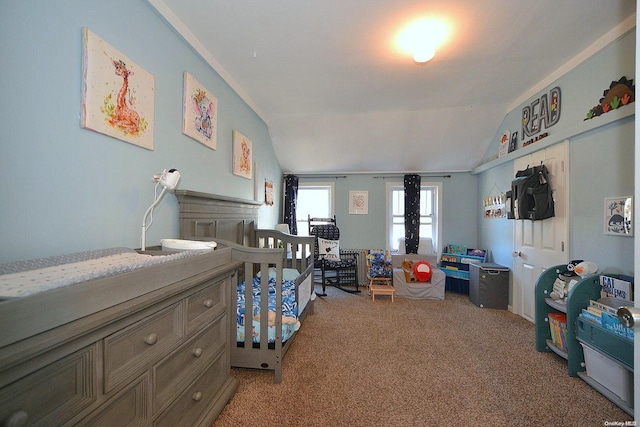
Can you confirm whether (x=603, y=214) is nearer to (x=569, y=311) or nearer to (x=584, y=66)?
(x=569, y=311)

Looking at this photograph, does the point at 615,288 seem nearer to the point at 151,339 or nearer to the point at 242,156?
the point at 151,339

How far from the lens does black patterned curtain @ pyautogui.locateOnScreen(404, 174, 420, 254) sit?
14.7ft

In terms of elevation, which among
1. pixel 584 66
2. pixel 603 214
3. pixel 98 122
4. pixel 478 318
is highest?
pixel 584 66

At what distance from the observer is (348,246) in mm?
4828

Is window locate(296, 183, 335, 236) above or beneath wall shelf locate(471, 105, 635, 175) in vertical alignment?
beneath

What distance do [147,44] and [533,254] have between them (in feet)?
13.0

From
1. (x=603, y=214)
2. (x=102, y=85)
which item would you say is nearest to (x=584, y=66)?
(x=603, y=214)

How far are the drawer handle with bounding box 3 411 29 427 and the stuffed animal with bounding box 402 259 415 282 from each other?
151 inches

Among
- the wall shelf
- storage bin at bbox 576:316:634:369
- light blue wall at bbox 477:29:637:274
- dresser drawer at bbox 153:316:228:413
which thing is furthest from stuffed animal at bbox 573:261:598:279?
dresser drawer at bbox 153:316:228:413

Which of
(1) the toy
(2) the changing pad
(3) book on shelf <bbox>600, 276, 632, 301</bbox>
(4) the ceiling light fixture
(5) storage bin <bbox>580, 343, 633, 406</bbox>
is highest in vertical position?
(4) the ceiling light fixture

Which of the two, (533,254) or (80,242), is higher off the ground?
(80,242)

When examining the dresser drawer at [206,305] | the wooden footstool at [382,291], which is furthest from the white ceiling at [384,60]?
the wooden footstool at [382,291]

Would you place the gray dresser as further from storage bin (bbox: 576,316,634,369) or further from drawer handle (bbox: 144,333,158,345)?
storage bin (bbox: 576,316,634,369)

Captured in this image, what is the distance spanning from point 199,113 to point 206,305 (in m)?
Answer: 1.56
